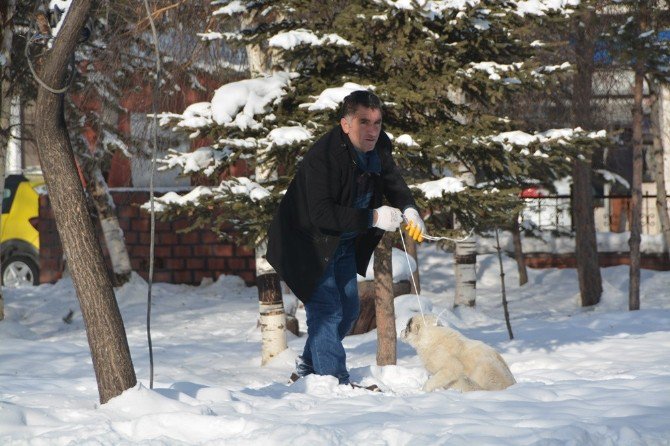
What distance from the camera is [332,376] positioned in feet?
21.0

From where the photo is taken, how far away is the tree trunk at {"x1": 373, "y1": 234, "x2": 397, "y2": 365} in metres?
8.79

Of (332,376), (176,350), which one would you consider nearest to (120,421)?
(332,376)

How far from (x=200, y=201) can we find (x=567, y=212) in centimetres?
1530

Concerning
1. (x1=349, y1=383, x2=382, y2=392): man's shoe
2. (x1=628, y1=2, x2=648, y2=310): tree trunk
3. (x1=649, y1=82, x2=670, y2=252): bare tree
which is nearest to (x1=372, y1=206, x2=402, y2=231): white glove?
(x1=349, y1=383, x2=382, y2=392): man's shoe

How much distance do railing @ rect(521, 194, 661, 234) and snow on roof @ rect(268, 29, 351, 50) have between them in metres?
13.5

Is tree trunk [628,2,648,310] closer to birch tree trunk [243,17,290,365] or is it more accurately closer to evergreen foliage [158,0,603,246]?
birch tree trunk [243,17,290,365]

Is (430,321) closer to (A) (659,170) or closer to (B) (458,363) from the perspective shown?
(B) (458,363)

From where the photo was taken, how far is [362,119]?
618cm

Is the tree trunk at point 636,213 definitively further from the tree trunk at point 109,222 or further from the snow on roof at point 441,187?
the snow on roof at point 441,187

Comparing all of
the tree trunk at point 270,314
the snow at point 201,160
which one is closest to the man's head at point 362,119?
the snow at point 201,160

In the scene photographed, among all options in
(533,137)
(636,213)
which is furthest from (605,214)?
(533,137)

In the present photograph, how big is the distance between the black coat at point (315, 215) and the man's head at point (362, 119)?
0.07 m

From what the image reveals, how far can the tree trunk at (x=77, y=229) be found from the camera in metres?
5.63

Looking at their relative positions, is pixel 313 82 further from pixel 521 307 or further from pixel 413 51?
pixel 521 307
